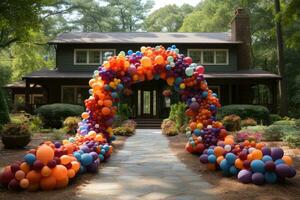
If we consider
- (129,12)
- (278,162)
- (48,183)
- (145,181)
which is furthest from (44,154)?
(129,12)

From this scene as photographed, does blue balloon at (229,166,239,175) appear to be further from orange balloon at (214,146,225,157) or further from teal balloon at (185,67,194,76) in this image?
teal balloon at (185,67,194,76)

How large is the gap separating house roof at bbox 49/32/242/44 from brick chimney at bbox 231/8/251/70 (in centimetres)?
76

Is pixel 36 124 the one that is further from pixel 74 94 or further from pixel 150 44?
pixel 150 44

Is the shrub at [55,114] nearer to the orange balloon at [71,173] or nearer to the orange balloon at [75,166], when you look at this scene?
the orange balloon at [75,166]

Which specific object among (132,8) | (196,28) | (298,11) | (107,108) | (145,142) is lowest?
(145,142)

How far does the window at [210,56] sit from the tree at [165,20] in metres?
29.5

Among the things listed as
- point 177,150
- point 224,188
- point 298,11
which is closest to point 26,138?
point 177,150

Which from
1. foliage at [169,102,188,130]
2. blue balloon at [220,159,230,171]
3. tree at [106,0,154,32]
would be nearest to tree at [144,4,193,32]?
tree at [106,0,154,32]

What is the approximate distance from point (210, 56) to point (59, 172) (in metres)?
21.7

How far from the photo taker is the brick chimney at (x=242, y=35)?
91.0ft

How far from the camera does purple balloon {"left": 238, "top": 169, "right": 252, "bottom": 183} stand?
7508 millimetres

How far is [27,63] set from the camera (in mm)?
37344

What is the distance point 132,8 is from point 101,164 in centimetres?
4864

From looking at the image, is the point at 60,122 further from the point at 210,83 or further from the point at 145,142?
the point at 210,83
